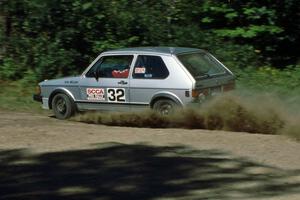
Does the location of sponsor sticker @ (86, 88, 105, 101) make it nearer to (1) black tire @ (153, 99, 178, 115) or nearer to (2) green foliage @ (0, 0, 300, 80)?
(1) black tire @ (153, 99, 178, 115)

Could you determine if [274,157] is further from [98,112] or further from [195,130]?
[98,112]

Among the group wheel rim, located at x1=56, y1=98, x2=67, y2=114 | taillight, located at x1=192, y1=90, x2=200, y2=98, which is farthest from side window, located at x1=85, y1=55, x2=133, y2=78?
taillight, located at x1=192, y1=90, x2=200, y2=98

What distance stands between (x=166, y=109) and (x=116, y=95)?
113 cm

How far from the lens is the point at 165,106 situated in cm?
1223

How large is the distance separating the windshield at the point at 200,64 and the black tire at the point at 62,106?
8.59 ft

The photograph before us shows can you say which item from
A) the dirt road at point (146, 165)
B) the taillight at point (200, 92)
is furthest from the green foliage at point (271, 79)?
the dirt road at point (146, 165)

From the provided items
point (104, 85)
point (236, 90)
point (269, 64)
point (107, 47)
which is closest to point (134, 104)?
point (104, 85)

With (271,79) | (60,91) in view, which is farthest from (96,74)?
(271,79)

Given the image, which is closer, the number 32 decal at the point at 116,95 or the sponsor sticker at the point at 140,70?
the sponsor sticker at the point at 140,70

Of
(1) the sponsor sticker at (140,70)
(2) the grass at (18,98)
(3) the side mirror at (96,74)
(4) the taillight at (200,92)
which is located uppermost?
(1) the sponsor sticker at (140,70)

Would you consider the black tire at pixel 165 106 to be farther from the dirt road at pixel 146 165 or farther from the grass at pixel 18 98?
the grass at pixel 18 98

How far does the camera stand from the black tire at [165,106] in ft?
39.6

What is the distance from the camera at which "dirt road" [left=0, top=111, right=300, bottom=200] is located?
22.5 ft

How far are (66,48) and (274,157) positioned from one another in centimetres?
1146
